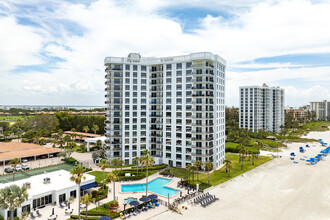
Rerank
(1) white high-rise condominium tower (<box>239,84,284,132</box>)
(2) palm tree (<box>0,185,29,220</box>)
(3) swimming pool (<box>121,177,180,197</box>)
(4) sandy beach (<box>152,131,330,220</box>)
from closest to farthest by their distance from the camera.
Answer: (2) palm tree (<box>0,185,29,220</box>), (4) sandy beach (<box>152,131,330,220</box>), (3) swimming pool (<box>121,177,180,197</box>), (1) white high-rise condominium tower (<box>239,84,284,132</box>)

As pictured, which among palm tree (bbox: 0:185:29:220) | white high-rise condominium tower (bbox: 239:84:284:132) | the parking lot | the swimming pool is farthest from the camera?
white high-rise condominium tower (bbox: 239:84:284:132)

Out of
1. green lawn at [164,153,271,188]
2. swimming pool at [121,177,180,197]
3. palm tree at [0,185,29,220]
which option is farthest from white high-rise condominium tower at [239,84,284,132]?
palm tree at [0,185,29,220]

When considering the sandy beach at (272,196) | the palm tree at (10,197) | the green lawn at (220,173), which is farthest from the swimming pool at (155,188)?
the palm tree at (10,197)

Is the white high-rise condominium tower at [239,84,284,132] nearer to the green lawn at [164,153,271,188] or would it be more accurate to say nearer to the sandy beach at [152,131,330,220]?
the green lawn at [164,153,271,188]

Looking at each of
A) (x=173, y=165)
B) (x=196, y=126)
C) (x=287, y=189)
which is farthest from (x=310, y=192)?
(x=173, y=165)

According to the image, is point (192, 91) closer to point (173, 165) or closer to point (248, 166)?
point (173, 165)

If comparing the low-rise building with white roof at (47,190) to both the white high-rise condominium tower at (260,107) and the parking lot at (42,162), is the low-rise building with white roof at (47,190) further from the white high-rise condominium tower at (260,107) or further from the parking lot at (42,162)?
the white high-rise condominium tower at (260,107)

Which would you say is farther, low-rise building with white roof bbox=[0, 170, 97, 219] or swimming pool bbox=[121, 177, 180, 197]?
swimming pool bbox=[121, 177, 180, 197]
